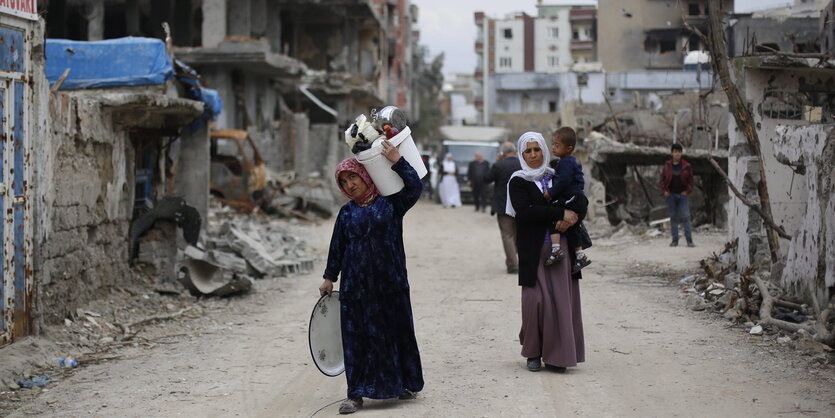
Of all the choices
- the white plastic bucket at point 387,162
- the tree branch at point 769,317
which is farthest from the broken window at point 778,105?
the white plastic bucket at point 387,162

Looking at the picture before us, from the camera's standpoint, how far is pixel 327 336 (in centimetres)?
580

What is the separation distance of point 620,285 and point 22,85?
734cm

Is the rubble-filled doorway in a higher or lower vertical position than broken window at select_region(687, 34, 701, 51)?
lower

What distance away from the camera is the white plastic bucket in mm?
5453

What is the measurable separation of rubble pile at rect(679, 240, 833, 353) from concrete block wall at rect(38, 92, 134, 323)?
6181 mm

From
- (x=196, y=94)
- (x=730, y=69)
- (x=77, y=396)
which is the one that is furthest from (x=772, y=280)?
(x=196, y=94)

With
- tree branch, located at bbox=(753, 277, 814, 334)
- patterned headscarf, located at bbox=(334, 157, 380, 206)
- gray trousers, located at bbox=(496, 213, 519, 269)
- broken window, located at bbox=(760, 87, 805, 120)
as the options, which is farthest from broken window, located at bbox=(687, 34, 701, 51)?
patterned headscarf, located at bbox=(334, 157, 380, 206)

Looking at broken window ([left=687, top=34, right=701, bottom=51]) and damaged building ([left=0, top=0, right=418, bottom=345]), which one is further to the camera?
broken window ([left=687, top=34, right=701, bottom=51])

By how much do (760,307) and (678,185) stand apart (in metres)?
6.83

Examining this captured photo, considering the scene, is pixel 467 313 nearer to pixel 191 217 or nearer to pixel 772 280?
pixel 772 280

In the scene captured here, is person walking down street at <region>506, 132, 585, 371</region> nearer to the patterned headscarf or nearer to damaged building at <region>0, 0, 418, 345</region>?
the patterned headscarf

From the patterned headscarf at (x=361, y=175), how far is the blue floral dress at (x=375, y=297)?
4 centimetres

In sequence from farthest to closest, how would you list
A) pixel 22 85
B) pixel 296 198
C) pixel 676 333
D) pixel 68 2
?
pixel 68 2, pixel 296 198, pixel 676 333, pixel 22 85

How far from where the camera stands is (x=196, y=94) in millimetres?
13688
